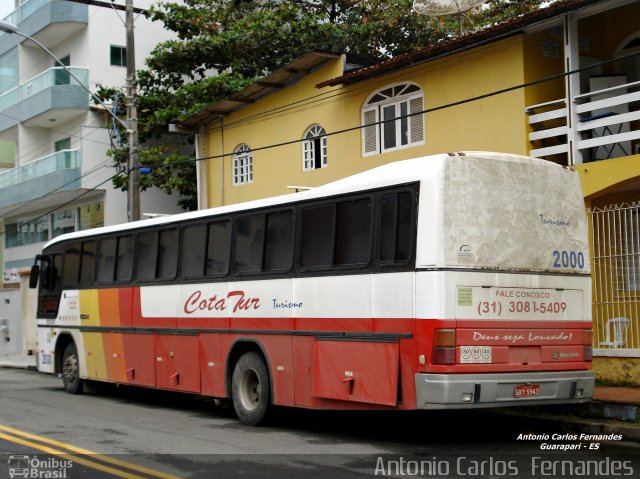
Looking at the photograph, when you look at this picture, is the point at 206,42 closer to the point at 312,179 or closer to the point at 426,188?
the point at 312,179

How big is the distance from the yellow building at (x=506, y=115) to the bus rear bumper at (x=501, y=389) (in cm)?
350

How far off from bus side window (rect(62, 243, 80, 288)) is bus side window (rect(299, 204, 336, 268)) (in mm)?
7129

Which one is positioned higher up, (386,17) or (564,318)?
(386,17)

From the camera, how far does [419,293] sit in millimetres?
9656

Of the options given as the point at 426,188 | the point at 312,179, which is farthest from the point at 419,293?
the point at 312,179

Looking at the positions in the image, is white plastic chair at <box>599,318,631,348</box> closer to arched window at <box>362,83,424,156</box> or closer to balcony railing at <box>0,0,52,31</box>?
arched window at <box>362,83,424,156</box>

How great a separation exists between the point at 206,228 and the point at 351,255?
3554 mm

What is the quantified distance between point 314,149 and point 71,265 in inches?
280

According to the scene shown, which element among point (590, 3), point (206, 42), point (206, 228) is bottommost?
point (206, 228)

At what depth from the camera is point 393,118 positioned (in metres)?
18.7

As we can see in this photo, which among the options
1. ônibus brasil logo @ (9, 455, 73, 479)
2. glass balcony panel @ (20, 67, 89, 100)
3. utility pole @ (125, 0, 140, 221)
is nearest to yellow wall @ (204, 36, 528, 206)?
utility pole @ (125, 0, 140, 221)

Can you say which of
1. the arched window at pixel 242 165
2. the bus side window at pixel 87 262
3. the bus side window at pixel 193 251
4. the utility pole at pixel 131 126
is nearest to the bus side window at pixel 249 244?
the bus side window at pixel 193 251

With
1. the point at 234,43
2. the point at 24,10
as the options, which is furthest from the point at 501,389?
the point at 24,10

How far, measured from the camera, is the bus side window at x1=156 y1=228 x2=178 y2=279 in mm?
14203
